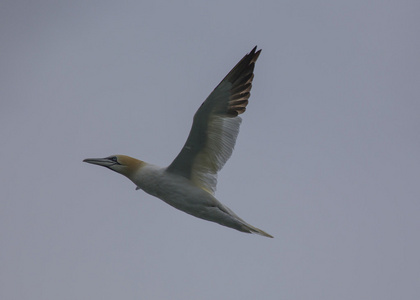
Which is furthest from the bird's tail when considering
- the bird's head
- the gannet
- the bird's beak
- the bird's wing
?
the bird's beak

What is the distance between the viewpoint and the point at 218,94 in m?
14.1

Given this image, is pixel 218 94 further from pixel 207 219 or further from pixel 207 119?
pixel 207 219

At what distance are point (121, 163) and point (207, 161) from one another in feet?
4.94

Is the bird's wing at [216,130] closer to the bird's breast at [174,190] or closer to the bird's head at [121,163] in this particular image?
the bird's breast at [174,190]

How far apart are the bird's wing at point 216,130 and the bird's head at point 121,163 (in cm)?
68

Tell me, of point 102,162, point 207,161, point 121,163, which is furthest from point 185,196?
point 102,162

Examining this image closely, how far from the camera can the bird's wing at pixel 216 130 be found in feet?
46.4

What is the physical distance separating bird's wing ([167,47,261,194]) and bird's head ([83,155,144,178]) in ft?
2.24

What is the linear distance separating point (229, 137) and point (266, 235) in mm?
1755

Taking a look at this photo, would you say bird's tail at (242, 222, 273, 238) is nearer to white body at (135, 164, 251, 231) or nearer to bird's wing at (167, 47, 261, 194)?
white body at (135, 164, 251, 231)

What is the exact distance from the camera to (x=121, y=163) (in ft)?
48.9

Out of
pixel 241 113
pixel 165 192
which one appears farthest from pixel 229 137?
pixel 165 192

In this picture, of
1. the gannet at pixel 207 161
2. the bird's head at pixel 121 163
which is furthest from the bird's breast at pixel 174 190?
the bird's head at pixel 121 163

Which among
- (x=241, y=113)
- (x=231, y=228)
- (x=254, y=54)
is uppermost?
(x=254, y=54)
